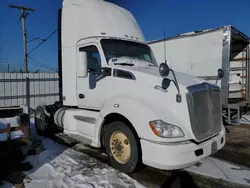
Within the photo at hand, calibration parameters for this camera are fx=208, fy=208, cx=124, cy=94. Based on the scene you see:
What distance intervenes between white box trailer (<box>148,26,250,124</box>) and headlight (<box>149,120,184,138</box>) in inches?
175

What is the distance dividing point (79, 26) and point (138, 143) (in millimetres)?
3391

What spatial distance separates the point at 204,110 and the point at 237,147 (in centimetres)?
296

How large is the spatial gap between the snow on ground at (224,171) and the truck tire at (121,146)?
1.31 metres

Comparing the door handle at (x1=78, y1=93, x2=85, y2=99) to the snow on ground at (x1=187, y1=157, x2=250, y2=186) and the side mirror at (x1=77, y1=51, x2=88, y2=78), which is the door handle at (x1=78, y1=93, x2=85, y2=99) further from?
the snow on ground at (x1=187, y1=157, x2=250, y2=186)

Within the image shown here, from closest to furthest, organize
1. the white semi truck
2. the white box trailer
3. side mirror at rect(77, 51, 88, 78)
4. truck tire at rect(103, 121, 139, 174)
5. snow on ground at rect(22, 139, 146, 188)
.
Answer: the white semi truck
snow on ground at rect(22, 139, 146, 188)
truck tire at rect(103, 121, 139, 174)
side mirror at rect(77, 51, 88, 78)
the white box trailer

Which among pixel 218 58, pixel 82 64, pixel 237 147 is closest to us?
pixel 82 64

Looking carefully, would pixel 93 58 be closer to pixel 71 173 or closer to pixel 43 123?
pixel 71 173

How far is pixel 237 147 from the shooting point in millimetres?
5781

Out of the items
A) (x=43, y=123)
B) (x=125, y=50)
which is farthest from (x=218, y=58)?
(x=43, y=123)

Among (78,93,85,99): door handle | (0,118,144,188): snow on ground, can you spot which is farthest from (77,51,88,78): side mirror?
(0,118,144,188): snow on ground

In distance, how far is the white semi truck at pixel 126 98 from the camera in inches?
134

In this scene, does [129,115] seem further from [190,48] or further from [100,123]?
[190,48]

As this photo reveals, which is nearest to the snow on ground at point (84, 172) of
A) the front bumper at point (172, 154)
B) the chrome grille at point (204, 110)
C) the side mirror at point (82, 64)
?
the front bumper at point (172, 154)

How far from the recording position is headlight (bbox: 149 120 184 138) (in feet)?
10.9
